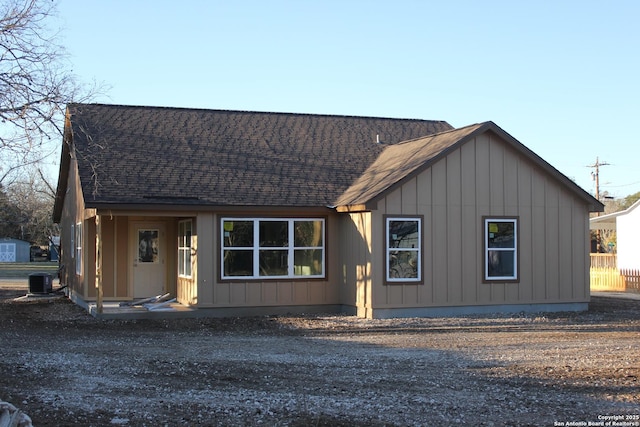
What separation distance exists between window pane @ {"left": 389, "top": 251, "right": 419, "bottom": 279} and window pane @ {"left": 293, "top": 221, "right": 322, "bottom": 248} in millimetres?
2184

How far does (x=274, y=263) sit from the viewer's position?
18.6 metres

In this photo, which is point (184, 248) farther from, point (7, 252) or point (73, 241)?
point (7, 252)

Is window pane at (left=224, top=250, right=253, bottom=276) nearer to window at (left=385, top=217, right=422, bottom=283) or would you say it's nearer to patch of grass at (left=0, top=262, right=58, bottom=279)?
window at (left=385, top=217, right=422, bottom=283)

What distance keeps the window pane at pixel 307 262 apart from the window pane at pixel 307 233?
20 centimetres

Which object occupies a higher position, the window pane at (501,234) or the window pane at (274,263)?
the window pane at (501,234)

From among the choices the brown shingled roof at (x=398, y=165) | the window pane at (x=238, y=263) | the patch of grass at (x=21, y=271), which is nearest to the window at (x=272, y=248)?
the window pane at (x=238, y=263)

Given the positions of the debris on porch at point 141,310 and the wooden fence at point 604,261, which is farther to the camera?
the wooden fence at point 604,261

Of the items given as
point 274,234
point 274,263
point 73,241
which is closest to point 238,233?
point 274,234

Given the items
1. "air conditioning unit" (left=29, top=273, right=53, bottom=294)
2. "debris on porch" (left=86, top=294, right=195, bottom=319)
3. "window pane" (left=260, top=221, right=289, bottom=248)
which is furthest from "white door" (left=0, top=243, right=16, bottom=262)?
"window pane" (left=260, top=221, right=289, bottom=248)

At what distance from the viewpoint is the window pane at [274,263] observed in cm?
1850

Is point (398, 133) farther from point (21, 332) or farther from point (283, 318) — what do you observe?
point (21, 332)

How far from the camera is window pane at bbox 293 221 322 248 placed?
61.8 ft

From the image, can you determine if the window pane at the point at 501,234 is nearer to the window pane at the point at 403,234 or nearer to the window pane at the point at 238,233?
the window pane at the point at 403,234

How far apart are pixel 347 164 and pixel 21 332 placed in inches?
386
